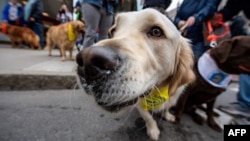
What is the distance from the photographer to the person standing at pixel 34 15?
25.7ft

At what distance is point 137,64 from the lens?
1309mm

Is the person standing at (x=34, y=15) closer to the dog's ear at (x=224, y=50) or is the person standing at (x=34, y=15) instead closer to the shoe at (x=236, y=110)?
the dog's ear at (x=224, y=50)

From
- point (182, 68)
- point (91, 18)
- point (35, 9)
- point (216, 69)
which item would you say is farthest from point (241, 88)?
point (35, 9)

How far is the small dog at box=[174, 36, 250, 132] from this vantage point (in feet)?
7.73

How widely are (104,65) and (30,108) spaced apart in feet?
6.19

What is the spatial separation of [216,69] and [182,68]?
774mm

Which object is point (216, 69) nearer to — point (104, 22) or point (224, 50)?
point (224, 50)

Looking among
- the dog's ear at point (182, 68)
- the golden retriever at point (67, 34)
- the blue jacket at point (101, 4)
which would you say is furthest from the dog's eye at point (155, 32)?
the golden retriever at point (67, 34)

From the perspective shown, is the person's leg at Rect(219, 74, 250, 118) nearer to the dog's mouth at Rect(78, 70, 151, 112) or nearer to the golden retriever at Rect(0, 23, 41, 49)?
the dog's mouth at Rect(78, 70, 151, 112)

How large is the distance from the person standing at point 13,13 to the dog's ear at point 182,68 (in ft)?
27.2

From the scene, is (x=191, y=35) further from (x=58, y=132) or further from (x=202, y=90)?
(x=58, y=132)

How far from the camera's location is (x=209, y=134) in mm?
2396

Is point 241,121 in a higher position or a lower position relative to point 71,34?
lower

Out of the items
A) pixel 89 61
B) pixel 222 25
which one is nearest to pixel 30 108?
pixel 89 61
